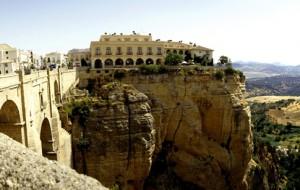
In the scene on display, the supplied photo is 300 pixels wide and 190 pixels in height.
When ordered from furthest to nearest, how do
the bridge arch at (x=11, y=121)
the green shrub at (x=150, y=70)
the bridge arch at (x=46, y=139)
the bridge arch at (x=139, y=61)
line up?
the bridge arch at (x=139, y=61) → the green shrub at (x=150, y=70) → the bridge arch at (x=46, y=139) → the bridge arch at (x=11, y=121)

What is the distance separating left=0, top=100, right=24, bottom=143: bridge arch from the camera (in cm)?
2762

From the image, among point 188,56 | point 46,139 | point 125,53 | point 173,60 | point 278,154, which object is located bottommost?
point 278,154

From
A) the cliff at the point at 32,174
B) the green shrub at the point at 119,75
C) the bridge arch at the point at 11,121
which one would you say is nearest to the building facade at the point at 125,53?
the green shrub at the point at 119,75

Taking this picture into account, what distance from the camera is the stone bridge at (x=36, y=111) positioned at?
27641 millimetres

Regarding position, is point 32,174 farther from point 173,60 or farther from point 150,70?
point 173,60

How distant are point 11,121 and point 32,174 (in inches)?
580

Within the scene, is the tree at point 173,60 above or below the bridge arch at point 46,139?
above

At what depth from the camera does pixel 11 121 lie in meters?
28.1

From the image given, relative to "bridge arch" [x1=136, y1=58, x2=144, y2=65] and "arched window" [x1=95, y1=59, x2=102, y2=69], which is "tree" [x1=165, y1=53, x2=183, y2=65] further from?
"arched window" [x1=95, y1=59, x2=102, y2=69]

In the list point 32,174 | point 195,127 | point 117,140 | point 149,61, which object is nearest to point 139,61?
point 149,61

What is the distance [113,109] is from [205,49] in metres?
27.2

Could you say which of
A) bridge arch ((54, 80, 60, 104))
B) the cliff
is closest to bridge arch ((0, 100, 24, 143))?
bridge arch ((54, 80, 60, 104))

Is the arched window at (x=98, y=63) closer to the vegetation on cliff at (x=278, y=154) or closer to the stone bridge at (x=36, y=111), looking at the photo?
the stone bridge at (x=36, y=111)

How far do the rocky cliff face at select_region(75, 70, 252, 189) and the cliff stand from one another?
27.1m
